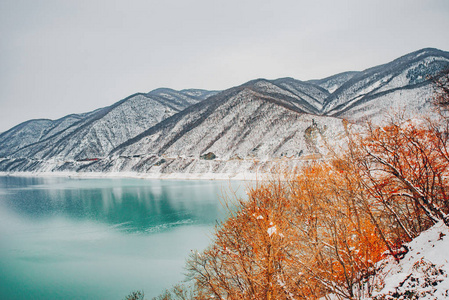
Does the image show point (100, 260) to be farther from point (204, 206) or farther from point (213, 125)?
point (213, 125)

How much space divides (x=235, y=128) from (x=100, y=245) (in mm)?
71164

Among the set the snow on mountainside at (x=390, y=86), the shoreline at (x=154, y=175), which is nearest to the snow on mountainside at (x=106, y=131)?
the shoreline at (x=154, y=175)

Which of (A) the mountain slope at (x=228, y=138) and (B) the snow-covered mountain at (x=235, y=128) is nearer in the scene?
(A) the mountain slope at (x=228, y=138)

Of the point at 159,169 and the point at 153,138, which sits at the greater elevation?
the point at 153,138

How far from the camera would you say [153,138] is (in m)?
119

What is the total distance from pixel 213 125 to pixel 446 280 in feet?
322

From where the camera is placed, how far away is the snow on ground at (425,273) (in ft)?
10.8

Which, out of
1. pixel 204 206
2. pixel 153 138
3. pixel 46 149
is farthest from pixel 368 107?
pixel 46 149

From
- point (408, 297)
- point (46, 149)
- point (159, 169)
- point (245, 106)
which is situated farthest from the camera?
point (46, 149)

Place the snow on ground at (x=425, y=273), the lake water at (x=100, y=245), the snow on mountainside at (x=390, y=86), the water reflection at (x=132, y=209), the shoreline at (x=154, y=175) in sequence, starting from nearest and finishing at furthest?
the snow on ground at (x=425, y=273) < the lake water at (x=100, y=245) < the water reflection at (x=132, y=209) < the shoreline at (x=154, y=175) < the snow on mountainside at (x=390, y=86)

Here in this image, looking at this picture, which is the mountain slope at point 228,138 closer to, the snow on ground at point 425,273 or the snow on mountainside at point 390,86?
the snow on mountainside at point 390,86

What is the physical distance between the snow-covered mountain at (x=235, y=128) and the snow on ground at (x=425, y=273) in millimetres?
34442

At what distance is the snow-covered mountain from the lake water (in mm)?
15720

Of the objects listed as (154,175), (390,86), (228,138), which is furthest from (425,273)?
(390,86)
